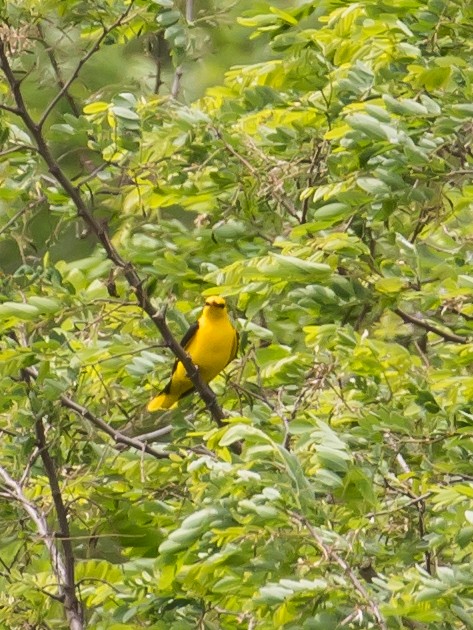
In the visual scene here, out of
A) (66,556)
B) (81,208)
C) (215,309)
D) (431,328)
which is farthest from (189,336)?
(81,208)

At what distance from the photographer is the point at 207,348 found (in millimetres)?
5797

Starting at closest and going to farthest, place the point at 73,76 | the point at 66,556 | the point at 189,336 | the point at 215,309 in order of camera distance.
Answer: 1. the point at 73,76
2. the point at 66,556
3. the point at 189,336
4. the point at 215,309

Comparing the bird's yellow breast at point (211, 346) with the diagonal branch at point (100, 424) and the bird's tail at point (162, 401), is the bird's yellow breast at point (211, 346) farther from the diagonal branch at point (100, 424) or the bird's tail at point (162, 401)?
Result: the diagonal branch at point (100, 424)

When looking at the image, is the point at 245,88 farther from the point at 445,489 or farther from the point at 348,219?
the point at 445,489

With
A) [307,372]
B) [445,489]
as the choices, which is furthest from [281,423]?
[445,489]

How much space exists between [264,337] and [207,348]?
4.74 ft

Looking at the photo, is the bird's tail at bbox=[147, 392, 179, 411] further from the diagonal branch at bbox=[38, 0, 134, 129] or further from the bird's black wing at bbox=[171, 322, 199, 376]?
the diagonal branch at bbox=[38, 0, 134, 129]

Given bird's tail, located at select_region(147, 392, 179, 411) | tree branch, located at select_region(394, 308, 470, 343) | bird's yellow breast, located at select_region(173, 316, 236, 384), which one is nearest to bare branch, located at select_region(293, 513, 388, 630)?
tree branch, located at select_region(394, 308, 470, 343)

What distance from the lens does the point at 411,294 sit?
12.1 feet

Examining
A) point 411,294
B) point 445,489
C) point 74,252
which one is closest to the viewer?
point 445,489

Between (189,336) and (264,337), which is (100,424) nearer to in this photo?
(264,337)

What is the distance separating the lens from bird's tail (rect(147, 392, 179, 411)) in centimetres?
528

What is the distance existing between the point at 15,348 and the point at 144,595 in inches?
31.7

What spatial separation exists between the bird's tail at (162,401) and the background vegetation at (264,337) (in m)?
0.18
